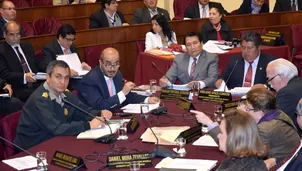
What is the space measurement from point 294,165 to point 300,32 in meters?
5.44

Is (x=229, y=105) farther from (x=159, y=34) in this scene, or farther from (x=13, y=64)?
(x=159, y=34)

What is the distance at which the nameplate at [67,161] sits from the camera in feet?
11.7

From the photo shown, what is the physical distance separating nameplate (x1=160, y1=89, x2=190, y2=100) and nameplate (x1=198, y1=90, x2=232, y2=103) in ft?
0.43

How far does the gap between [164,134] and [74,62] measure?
3125mm

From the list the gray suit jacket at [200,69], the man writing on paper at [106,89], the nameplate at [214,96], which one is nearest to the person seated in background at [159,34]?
the gray suit jacket at [200,69]

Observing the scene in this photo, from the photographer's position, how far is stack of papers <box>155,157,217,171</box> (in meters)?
3.56

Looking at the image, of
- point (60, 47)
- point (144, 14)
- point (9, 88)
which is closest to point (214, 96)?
point (9, 88)

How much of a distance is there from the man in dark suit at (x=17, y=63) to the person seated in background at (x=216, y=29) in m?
2.60

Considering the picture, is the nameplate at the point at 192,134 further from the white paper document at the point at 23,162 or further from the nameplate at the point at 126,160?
the white paper document at the point at 23,162

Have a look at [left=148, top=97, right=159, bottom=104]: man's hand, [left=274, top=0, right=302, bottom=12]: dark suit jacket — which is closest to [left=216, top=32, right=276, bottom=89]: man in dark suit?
[left=148, top=97, right=159, bottom=104]: man's hand

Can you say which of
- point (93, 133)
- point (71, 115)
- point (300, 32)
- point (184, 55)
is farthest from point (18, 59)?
point (300, 32)

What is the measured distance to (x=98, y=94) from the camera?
17.3 ft

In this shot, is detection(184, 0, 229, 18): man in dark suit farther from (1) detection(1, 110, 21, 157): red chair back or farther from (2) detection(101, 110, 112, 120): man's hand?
(1) detection(1, 110, 21, 157): red chair back

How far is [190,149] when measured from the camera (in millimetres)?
3939
